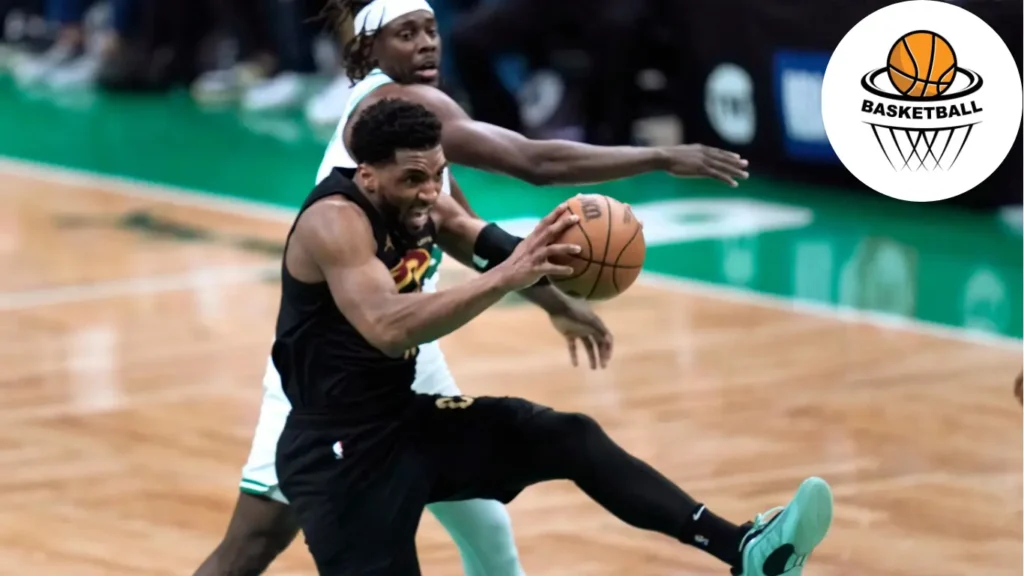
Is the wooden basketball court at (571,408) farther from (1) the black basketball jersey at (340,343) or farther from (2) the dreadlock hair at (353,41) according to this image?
(2) the dreadlock hair at (353,41)

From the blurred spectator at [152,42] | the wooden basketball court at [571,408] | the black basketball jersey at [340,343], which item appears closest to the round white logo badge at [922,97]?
the wooden basketball court at [571,408]

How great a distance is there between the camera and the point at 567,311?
5.05 metres

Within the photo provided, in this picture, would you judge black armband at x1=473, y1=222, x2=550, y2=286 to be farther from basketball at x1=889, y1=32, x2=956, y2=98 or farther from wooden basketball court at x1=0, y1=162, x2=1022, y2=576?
basketball at x1=889, y1=32, x2=956, y2=98

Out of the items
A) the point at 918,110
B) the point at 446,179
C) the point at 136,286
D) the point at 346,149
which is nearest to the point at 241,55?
the point at 136,286

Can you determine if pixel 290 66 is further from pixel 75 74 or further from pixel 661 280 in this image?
pixel 661 280

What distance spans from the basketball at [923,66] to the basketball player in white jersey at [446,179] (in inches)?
139

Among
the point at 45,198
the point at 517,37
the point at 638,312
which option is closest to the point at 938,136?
the point at 638,312

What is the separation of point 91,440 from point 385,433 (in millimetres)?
2914

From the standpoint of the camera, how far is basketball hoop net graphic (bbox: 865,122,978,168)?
8164 mm

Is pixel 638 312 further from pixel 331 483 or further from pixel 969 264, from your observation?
pixel 331 483

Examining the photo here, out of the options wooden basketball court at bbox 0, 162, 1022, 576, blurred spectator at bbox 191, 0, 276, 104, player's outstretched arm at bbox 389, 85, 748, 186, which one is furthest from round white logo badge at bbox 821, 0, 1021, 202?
blurred spectator at bbox 191, 0, 276, 104

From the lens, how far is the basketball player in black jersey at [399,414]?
4.27 meters

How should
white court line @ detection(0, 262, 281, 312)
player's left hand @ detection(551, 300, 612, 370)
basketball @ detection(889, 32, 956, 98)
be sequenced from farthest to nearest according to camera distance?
1. white court line @ detection(0, 262, 281, 312)
2. basketball @ detection(889, 32, 956, 98)
3. player's left hand @ detection(551, 300, 612, 370)

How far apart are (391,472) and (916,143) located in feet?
14.3
